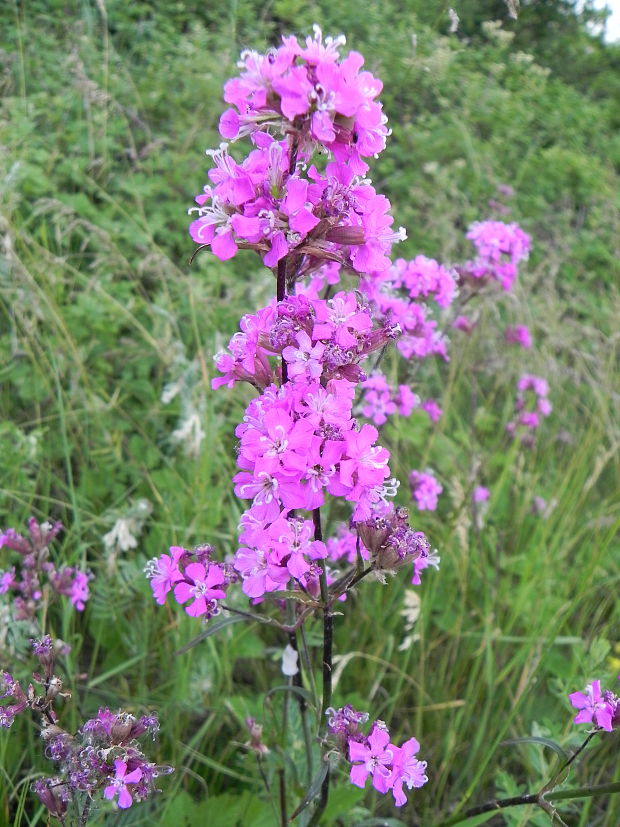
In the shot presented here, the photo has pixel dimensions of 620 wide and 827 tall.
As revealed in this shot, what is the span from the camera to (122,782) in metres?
1.20

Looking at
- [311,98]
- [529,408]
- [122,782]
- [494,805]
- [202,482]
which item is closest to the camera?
[311,98]

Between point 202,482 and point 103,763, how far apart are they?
3.61 feet

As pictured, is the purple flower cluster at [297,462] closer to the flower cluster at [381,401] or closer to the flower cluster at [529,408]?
the flower cluster at [381,401]

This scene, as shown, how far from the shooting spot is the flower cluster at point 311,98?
3.20 feet

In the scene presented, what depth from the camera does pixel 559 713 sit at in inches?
93.0

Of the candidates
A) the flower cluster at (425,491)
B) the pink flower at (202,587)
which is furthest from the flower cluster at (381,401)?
the pink flower at (202,587)

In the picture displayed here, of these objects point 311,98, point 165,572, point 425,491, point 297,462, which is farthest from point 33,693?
point 425,491

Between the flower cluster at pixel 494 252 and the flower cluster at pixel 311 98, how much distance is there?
151cm

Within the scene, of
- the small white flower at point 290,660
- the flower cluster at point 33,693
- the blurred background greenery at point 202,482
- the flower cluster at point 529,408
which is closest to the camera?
the flower cluster at point 33,693

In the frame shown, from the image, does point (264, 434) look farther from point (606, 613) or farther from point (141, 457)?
point (606, 613)

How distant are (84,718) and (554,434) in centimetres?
274

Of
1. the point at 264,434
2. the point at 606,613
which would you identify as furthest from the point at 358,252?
the point at 606,613

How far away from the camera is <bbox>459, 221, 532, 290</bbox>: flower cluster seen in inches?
97.5

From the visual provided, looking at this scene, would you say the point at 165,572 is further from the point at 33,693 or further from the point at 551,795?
the point at 551,795
